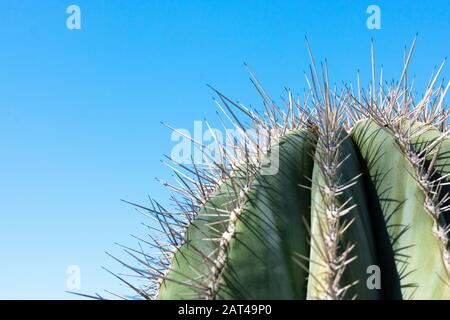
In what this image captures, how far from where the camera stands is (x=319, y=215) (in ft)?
7.02

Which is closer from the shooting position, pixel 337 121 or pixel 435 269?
pixel 435 269

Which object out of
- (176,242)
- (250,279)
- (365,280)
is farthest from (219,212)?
(365,280)

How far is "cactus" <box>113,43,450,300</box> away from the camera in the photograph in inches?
82.0

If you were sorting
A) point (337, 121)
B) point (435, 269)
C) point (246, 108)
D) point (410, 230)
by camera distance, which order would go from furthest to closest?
1. point (246, 108)
2. point (337, 121)
3. point (410, 230)
4. point (435, 269)

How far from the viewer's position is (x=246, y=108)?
9.23ft

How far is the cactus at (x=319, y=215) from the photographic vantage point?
2.08 meters

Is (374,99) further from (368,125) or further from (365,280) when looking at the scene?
(365,280)

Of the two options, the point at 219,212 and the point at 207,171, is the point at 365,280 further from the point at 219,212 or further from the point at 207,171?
the point at 207,171
